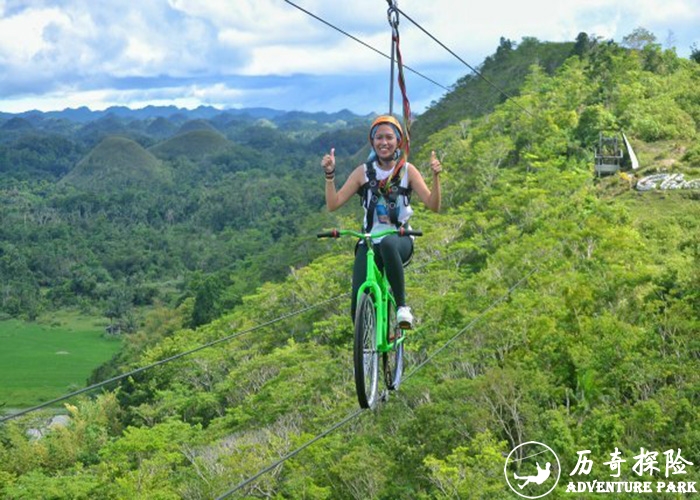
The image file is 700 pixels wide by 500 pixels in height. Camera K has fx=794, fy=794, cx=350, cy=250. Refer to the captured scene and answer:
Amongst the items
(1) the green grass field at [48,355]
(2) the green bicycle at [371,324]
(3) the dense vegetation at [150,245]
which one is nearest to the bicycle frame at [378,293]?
(2) the green bicycle at [371,324]

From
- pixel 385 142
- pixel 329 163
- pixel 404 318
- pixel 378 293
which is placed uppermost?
pixel 385 142

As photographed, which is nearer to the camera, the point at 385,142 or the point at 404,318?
the point at 385,142

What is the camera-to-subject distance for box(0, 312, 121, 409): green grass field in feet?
220

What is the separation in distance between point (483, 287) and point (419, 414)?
A: 7.13 metres

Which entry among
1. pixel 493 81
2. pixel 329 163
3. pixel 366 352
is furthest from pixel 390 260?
pixel 493 81

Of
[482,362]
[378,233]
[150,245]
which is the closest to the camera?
[378,233]

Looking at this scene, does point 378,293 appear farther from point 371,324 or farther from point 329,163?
point 329,163

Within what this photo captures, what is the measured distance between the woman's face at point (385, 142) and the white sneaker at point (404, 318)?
1.23m

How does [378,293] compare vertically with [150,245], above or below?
above

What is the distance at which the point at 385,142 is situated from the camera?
606 cm

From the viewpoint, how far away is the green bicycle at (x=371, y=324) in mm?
5656

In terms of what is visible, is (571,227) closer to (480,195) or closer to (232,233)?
(480,195)

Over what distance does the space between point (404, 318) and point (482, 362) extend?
12.0 m

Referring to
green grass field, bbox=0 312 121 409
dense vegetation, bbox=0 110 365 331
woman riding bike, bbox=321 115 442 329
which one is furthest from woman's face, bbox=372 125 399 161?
green grass field, bbox=0 312 121 409
